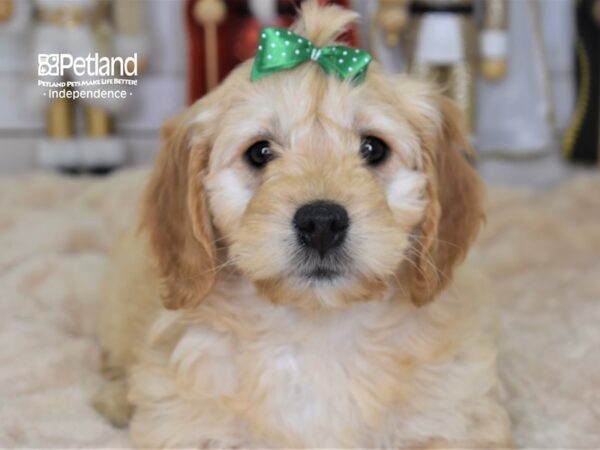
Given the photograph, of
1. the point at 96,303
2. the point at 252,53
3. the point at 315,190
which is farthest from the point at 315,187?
the point at 252,53

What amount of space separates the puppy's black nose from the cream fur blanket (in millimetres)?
699

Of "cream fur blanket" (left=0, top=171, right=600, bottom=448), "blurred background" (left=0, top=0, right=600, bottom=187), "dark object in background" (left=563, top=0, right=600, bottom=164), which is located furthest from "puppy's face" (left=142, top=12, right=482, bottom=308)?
"dark object in background" (left=563, top=0, right=600, bottom=164)

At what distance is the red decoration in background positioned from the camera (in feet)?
12.4

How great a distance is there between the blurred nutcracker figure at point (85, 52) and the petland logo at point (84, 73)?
0.5 inches

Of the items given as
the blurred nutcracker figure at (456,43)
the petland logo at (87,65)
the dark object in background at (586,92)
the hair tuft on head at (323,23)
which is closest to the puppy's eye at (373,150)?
the hair tuft on head at (323,23)

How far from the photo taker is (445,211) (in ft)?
5.99

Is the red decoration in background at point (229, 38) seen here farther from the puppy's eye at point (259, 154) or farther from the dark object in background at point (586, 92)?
the puppy's eye at point (259, 154)

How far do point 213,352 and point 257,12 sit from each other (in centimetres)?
232

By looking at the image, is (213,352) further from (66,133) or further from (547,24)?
(547,24)

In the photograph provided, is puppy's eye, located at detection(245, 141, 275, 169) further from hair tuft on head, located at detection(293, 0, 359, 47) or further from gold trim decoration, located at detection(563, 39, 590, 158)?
gold trim decoration, located at detection(563, 39, 590, 158)

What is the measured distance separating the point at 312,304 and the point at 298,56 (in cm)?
51

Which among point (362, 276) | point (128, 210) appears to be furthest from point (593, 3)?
point (362, 276)

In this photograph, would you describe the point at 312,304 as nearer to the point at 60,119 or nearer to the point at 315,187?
the point at 315,187

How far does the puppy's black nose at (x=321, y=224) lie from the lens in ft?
4.84
